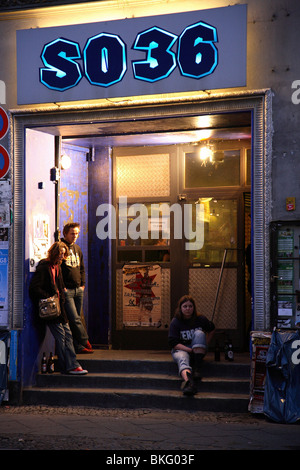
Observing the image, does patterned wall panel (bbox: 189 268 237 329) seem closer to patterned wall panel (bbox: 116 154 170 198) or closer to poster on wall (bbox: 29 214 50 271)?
patterned wall panel (bbox: 116 154 170 198)

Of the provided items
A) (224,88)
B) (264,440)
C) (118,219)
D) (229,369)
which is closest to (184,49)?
(224,88)

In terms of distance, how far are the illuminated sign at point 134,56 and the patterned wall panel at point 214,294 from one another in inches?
122

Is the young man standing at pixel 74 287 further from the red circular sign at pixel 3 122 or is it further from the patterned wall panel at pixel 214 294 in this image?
the patterned wall panel at pixel 214 294

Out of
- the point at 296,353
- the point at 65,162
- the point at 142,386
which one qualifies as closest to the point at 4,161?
the point at 65,162

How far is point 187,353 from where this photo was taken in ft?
30.0

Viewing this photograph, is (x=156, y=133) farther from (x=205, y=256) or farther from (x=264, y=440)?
(x=264, y=440)

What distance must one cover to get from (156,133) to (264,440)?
180 inches

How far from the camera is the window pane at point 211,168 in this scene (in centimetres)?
1062

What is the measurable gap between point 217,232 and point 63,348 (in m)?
2.96

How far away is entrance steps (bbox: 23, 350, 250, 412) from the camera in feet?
28.5

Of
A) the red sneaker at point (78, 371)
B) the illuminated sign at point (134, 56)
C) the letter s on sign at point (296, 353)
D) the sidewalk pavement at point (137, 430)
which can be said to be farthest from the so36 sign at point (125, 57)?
the sidewalk pavement at point (137, 430)

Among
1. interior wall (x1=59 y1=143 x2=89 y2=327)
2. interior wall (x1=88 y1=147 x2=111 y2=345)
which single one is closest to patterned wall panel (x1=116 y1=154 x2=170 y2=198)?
interior wall (x1=88 y1=147 x2=111 y2=345)

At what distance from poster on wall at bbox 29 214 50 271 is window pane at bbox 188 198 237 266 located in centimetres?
226

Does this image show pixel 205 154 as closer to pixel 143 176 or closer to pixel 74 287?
pixel 143 176
